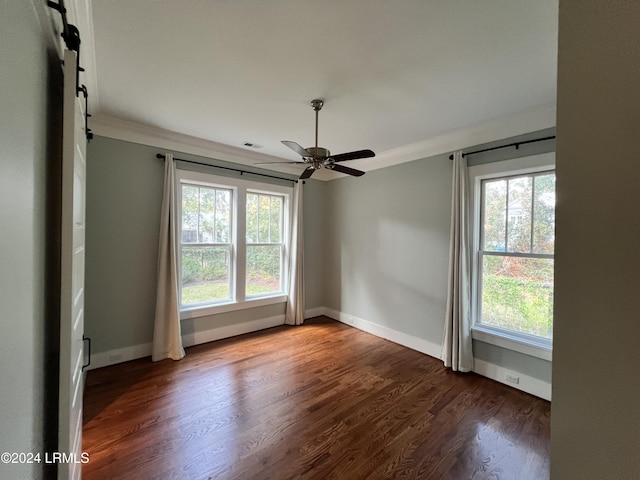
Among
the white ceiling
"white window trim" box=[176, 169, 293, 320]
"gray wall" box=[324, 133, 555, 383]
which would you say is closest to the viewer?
the white ceiling

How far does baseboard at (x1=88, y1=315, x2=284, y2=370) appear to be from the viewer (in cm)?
302

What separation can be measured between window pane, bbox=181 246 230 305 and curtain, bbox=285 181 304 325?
1.05 m

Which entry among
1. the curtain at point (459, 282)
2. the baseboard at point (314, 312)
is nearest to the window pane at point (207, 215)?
the baseboard at point (314, 312)

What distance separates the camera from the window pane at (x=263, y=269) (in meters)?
4.25

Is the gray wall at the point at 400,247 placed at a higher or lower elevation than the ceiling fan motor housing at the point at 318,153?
lower

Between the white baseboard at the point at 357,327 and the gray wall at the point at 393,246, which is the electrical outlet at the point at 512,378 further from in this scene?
the gray wall at the point at 393,246

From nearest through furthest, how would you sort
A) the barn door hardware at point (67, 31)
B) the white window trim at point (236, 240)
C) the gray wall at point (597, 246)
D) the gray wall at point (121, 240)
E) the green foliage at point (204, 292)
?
the gray wall at point (597, 246), the barn door hardware at point (67, 31), the gray wall at point (121, 240), the white window trim at point (236, 240), the green foliage at point (204, 292)

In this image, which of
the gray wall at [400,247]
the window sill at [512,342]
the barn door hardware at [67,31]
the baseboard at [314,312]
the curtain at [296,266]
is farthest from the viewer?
the baseboard at [314,312]

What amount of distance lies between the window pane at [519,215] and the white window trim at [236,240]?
120 inches

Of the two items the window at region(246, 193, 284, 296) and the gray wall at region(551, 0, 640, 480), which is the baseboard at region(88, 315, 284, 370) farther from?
the gray wall at region(551, 0, 640, 480)

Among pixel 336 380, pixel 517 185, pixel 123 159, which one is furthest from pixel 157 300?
pixel 517 185

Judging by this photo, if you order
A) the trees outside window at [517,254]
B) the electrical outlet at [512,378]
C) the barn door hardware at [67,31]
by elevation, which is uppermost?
the barn door hardware at [67,31]

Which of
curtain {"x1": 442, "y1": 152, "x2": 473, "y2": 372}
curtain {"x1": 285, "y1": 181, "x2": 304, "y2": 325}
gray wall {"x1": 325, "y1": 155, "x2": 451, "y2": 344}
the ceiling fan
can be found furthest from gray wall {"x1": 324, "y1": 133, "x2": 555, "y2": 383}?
the ceiling fan

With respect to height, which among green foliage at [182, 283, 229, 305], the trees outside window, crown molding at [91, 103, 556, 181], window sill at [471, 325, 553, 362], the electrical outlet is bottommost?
the electrical outlet
